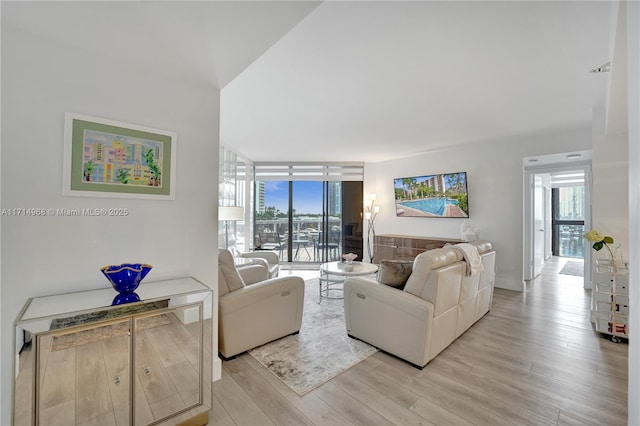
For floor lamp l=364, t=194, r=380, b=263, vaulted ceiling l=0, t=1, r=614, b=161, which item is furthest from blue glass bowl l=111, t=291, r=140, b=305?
floor lamp l=364, t=194, r=380, b=263

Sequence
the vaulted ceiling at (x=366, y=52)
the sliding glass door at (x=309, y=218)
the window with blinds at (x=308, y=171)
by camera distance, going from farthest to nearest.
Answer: the sliding glass door at (x=309, y=218) → the window with blinds at (x=308, y=171) → the vaulted ceiling at (x=366, y=52)

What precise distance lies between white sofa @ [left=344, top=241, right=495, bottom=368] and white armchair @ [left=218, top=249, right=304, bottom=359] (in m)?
0.58

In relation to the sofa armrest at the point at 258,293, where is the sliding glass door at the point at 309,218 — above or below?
above

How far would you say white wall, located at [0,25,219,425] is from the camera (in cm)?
147

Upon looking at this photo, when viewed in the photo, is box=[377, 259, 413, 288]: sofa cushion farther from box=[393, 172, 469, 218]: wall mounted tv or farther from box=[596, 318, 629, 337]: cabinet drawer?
box=[393, 172, 469, 218]: wall mounted tv

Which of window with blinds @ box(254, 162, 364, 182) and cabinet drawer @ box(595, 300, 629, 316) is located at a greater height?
window with blinds @ box(254, 162, 364, 182)

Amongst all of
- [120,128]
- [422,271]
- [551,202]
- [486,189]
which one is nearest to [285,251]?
[486,189]

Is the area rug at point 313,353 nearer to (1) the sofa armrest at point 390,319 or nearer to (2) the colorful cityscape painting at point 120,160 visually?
(1) the sofa armrest at point 390,319

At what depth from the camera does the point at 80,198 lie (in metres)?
1.67

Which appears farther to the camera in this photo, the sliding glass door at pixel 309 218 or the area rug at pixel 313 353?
the sliding glass door at pixel 309 218

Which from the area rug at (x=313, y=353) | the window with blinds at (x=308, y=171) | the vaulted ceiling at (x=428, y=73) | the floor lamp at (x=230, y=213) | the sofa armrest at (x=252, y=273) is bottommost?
the area rug at (x=313, y=353)

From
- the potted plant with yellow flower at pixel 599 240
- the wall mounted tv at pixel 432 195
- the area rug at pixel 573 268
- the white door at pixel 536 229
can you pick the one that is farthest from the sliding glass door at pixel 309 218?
the area rug at pixel 573 268

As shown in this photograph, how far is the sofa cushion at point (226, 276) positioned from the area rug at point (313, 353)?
64 centimetres

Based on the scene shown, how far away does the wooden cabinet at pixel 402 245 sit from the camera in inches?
202
